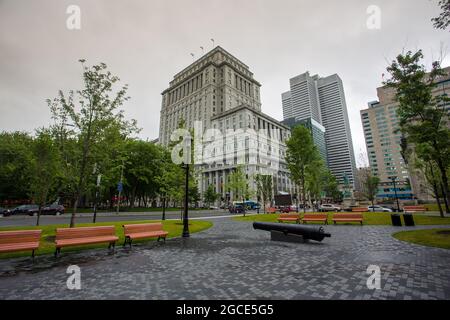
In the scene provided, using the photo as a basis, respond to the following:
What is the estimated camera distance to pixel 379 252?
770 cm

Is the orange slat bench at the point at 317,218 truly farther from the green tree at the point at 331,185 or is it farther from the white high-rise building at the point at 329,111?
the white high-rise building at the point at 329,111

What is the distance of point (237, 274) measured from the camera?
559 cm

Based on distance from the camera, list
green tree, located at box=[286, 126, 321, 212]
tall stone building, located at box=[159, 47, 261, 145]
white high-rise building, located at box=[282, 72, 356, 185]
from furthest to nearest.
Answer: white high-rise building, located at box=[282, 72, 356, 185], tall stone building, located at box=[159, 47, 261, 145], green tree, located at box=[286, 126, 321, 212]

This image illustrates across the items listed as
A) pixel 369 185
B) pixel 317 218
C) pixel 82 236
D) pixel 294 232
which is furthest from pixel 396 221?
pixel 369 185

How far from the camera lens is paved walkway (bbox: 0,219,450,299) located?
4.36 m

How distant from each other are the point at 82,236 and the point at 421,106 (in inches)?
745

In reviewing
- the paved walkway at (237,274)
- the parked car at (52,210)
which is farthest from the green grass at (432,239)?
the parked car at (52,210)

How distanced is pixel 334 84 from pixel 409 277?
206 m

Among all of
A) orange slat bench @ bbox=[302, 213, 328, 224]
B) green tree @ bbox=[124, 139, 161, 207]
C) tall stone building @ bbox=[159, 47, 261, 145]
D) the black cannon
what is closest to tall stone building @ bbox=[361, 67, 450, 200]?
tall stone building @ bbox=[159, 47, 261, 145]

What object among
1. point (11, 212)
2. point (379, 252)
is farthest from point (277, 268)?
point (11, 212)

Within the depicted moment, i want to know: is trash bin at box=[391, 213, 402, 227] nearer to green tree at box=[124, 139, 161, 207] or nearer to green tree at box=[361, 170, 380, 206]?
green tree at box=[361, 170, 380, 206]

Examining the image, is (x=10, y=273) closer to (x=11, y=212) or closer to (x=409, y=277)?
(x=409, y=277)

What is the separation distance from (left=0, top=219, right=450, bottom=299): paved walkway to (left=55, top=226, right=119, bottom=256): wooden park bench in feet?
1.67

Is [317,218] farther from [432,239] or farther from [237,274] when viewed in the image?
[237,274]
